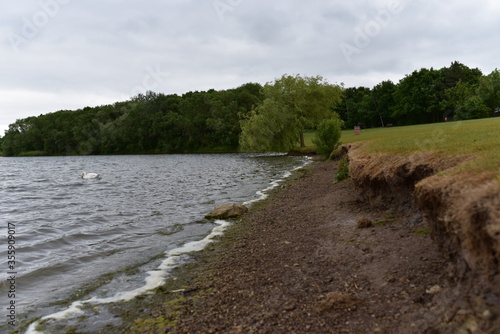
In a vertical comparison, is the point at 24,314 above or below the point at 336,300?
below

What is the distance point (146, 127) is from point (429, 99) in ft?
253

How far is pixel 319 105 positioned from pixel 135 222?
160 ft

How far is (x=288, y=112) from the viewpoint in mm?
57656

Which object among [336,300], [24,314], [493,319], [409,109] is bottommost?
[24,314]

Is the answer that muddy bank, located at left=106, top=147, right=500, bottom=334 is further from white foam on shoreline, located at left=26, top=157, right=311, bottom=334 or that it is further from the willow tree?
the willow tree

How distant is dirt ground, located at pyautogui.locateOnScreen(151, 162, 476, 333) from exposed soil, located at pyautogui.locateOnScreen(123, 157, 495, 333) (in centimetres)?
2

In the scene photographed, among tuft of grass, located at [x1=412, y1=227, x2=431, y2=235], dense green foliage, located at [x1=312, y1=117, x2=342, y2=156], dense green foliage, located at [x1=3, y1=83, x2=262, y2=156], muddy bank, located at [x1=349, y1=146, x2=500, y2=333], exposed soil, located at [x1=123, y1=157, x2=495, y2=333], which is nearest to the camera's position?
muddy bank, located at [x1=349, y1=146, x2=500, y2=333]

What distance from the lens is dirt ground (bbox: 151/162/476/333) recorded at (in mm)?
4969

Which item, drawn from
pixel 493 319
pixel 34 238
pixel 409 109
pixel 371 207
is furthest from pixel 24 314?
pixel 409 109

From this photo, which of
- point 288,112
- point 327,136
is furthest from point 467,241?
point 288,112

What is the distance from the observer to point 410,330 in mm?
4438

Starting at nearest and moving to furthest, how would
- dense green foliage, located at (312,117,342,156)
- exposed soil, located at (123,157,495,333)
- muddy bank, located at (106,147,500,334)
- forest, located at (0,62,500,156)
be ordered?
muddy bank, located at (106,147,500,334) → exposed soil, located at (123,157,495,333) → dense green foliage, located at (312,117,342,156) → forest, located at (0,62,500,156)

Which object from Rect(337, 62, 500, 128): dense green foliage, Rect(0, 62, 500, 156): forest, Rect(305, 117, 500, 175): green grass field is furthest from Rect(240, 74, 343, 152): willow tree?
Rect(305, 117, 500, 175): green grass field

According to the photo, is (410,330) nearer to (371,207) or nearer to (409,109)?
(371,207)
